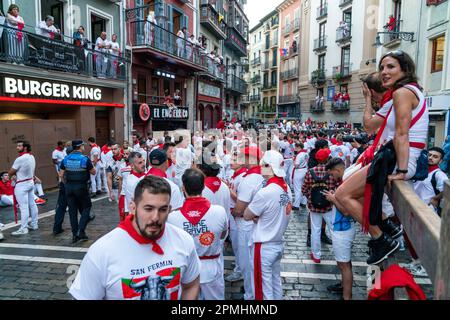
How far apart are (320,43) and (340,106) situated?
9.55m

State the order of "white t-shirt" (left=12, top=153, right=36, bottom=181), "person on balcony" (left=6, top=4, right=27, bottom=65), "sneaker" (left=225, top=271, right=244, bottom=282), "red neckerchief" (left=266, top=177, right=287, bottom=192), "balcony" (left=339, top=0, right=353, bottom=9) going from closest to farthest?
"red neckerchief" (left=266, top=177, right=287, bottom=192) → "sneaker" (left=225, top=271, right=244, bottom=282) → "white t-shirt" (left=12, top=153, right=36, bottom=181) → "person on balcony" (left=6, top=4, right=27, bottom=65) → "balcony" (left=339, top=0, right=353, bottom=9)

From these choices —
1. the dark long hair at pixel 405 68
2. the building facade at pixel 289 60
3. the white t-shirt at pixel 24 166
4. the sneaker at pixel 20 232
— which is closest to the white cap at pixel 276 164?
the dark long hair at pixel 405 68

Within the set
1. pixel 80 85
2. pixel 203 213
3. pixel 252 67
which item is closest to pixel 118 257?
pixel 203 213

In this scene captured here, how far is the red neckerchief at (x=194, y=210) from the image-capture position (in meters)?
3.66

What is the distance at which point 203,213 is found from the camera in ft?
12.1

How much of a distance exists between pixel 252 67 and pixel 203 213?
66.1 m

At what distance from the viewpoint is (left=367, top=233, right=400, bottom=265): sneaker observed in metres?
2.33

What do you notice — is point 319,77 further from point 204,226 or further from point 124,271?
point 124,271

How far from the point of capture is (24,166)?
7.52 m

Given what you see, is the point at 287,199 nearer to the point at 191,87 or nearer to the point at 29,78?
the point at 29,78

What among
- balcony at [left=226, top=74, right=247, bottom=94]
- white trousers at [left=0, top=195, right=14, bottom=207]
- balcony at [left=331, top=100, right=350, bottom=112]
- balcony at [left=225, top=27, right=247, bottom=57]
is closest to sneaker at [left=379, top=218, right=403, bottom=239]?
white trousers at [left=0, top=195, right=14, bottom=207]

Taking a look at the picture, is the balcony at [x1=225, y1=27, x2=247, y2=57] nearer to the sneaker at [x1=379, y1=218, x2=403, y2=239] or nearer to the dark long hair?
the dark long hair

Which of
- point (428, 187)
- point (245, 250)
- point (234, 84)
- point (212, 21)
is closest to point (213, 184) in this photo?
point (245, 250)

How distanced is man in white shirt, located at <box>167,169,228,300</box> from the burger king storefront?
10.0m
